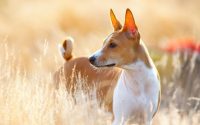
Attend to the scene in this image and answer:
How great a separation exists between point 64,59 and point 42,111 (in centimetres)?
250

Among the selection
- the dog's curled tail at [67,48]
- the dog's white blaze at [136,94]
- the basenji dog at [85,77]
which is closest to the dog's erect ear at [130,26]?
the dog's white blaze at [136,94]

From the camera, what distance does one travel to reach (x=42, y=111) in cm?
856

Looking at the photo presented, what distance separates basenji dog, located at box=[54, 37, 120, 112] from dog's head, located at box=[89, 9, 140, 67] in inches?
22.2

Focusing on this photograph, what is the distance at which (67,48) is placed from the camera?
10.8 m

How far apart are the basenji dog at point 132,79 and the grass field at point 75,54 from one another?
23cm

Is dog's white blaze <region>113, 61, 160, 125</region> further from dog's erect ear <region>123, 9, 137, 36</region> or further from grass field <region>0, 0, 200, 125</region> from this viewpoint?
dog's erect ear <region>123, 9, 137, 36</region>

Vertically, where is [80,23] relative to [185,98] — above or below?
above

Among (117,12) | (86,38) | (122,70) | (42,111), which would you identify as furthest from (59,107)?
(117,12)

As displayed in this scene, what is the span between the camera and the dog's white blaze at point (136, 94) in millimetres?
9281

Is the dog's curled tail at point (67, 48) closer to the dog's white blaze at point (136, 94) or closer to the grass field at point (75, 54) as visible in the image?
the grass field at point (75, 54)

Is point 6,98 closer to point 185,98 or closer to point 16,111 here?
point 16,111

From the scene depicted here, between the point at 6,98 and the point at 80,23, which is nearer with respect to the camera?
the point at 6,98

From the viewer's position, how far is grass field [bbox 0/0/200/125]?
28.7ft

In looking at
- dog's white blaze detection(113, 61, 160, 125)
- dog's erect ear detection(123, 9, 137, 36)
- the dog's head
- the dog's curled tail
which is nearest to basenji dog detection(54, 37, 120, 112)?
the dog's curled tail
